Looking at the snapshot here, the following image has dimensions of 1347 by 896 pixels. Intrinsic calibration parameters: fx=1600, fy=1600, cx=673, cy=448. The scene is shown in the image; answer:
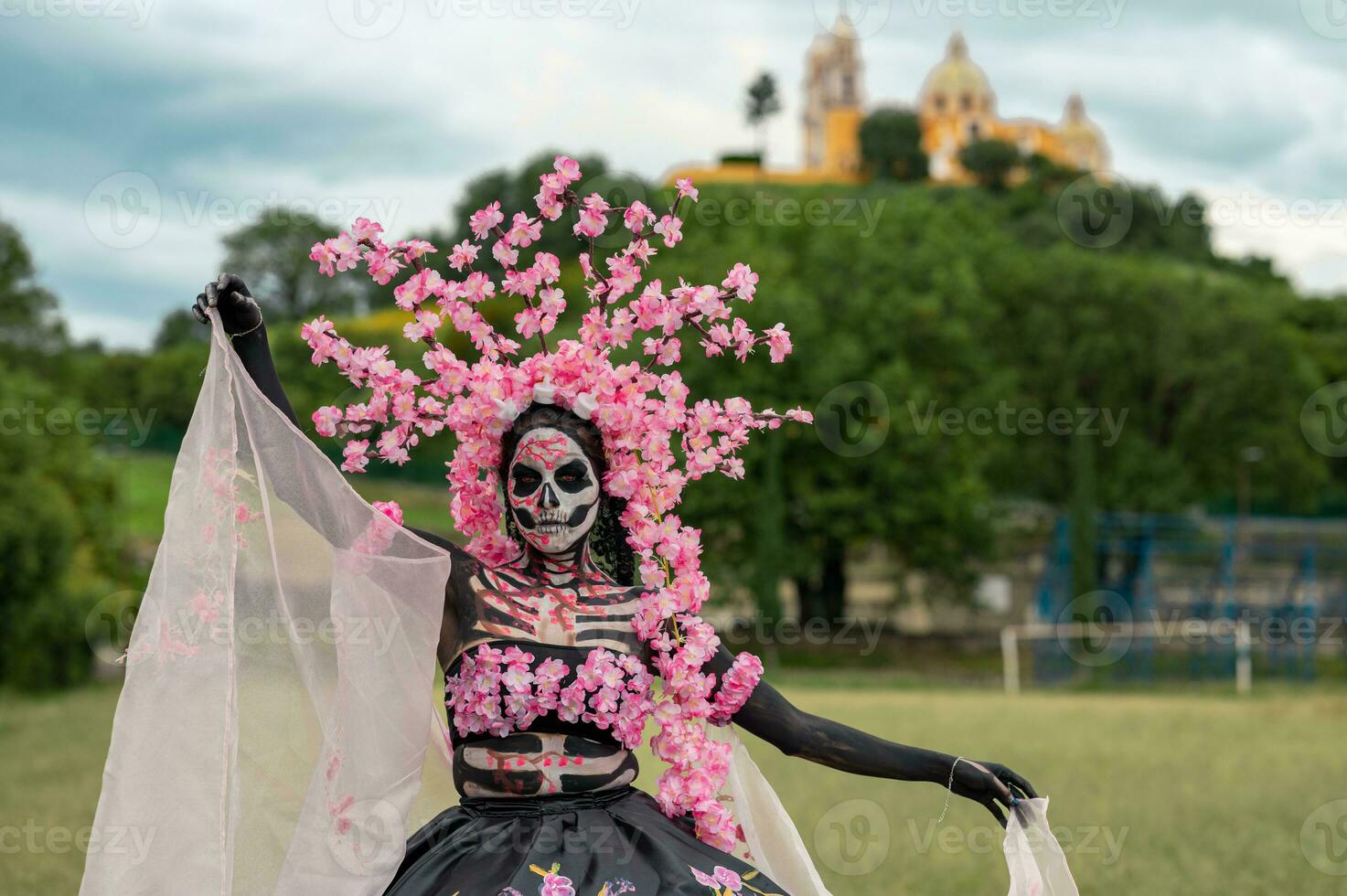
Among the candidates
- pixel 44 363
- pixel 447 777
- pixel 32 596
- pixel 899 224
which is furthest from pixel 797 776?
pixel 44 363

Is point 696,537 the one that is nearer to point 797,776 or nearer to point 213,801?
point 213,801

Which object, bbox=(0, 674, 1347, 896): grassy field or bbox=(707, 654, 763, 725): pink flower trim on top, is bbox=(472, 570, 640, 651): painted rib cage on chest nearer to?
bbox=(707, 654, 763, 725): pink flower trim on top

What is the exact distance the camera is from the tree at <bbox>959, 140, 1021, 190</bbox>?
286 ft

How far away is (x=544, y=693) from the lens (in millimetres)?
3916

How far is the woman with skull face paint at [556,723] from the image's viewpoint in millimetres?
3840

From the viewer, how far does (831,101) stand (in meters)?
114

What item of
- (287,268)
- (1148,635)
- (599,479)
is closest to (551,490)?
A: (599,479)

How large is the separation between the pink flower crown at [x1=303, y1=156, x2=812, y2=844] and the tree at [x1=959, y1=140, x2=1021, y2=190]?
85.5 metres

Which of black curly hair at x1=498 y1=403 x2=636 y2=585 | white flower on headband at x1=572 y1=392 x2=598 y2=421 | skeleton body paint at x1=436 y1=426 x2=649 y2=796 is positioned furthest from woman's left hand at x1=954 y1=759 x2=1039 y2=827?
white flower on headband at x1=572 y1=392 x2=598 y2=421

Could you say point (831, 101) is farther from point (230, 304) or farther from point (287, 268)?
point (230, 304)

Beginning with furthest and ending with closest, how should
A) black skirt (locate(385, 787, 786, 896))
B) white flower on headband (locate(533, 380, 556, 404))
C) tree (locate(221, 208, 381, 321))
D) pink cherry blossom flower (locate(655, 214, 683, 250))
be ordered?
tree (locate(221, 208, 381, 321)) → pink cherry blossom flower (locate(655, 214, 683, 250)) → white flower on headband (locate(533, 380, 556, 404)) → black skirt (locate(385, 787, 786, 896))

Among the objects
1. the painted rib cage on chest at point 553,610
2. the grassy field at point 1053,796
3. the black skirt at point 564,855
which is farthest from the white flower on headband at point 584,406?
the grassy field at point 1053,796

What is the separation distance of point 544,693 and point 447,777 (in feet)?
2.24

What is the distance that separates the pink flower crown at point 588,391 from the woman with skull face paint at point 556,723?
8 cm
